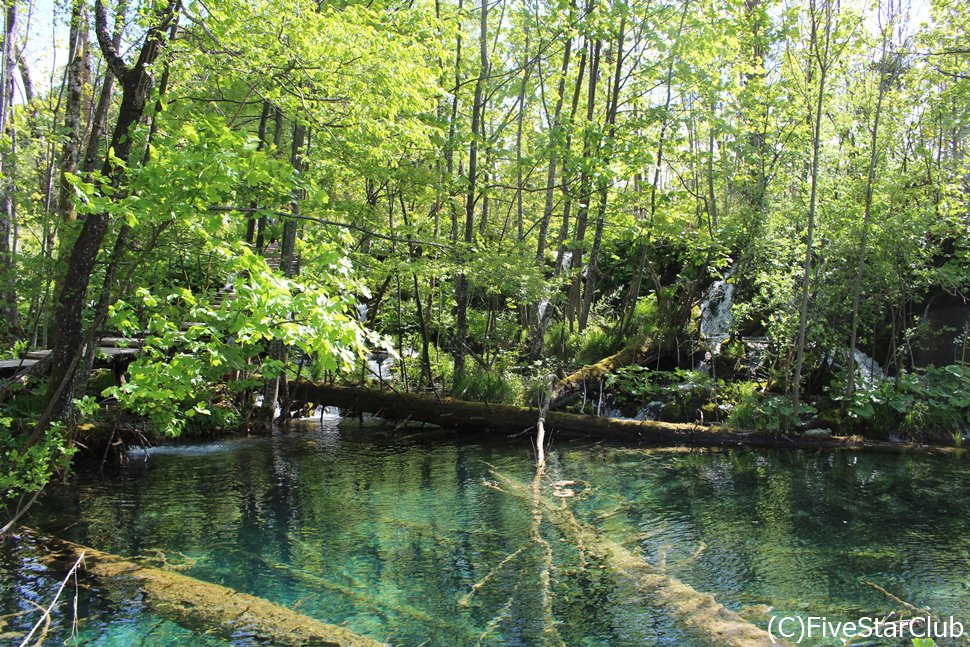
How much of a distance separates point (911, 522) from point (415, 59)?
8.20 m

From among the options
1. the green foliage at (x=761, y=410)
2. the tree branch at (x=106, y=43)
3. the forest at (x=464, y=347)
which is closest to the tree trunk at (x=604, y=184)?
the forest at (x=464, y=347)

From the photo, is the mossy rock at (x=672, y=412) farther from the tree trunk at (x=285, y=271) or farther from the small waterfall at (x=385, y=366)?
the tree trunk at (x=285, y=271)

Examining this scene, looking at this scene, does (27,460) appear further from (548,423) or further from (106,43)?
(548,423)

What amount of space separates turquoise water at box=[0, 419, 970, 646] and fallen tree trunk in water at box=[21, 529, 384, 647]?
0.44 feet

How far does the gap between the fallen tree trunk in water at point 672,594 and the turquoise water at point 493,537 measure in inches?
5.8

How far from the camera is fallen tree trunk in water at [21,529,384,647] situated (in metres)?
4.94

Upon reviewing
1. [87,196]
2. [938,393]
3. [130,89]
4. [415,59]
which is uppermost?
[415,59]

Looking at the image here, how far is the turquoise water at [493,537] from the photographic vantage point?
5.36 metres

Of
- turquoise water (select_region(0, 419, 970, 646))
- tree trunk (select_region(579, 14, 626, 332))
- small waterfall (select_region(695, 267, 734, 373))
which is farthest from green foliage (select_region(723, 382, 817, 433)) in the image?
tree trunk (select_region(579, 14, 626, 332))

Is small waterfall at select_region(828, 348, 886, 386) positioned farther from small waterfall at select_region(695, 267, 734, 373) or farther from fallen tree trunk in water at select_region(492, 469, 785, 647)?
fallen tree trunk in water at select_region(492, 469, 785, 647)

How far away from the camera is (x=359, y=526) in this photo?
7.72 m

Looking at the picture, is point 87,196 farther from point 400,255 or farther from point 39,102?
point 39,102

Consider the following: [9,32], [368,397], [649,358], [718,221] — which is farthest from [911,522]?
[9,32]

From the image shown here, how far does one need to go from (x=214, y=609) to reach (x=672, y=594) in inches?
150
